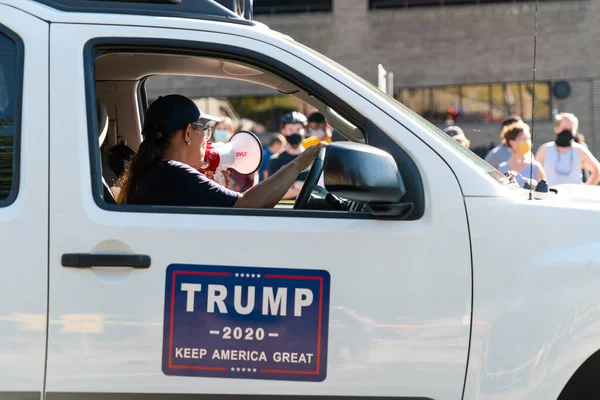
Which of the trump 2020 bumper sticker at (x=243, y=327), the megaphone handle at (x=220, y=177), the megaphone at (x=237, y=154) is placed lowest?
the trump 2020 bumper sticker at (x=243, y=327)

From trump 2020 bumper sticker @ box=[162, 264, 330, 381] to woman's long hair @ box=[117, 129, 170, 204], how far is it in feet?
1.94

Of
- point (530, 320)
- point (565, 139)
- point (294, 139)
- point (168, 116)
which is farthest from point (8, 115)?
point (565, 139)

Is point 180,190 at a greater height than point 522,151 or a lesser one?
lesser

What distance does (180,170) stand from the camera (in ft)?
9.57

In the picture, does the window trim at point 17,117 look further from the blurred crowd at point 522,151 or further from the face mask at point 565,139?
the face mask at point 565,139

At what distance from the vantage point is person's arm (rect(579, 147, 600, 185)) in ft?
25.0

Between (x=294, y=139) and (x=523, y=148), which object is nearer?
(x=523, y=148)

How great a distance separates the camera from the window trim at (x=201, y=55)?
8.43 feet

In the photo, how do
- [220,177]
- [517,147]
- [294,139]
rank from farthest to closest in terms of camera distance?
[294,139] < [517,147] < [220,177]

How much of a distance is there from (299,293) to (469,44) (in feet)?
66.0

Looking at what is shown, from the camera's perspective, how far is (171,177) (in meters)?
2.89

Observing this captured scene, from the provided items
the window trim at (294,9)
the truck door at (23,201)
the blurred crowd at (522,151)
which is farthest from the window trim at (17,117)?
the window trim at (294,9)

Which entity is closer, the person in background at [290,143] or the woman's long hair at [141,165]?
the woman's long hair at [141,165]

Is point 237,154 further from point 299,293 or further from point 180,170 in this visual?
point 299,293
